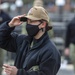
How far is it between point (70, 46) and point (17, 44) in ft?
23.2

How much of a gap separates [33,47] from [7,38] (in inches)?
19.7

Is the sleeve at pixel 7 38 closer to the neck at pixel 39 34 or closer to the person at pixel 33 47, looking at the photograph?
the person at pixel 33 47

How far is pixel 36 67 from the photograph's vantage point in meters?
4.53

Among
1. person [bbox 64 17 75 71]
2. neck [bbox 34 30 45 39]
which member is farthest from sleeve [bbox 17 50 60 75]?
person [bbox 64 17 75 71]

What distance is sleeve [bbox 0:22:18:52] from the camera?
16.3 feet

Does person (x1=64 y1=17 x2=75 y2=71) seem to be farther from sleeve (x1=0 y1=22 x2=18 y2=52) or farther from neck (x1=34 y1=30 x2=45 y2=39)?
neck (x1=34 y1=30 x2=45 y2=39)

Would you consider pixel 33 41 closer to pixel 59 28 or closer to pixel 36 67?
pixel 36 67

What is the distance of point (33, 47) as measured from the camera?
4.65m

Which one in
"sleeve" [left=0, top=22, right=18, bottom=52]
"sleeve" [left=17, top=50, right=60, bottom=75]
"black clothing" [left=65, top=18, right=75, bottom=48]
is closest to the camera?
"sleeve" [left=17, top=50, right=60, bottom=75]

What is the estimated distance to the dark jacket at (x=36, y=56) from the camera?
4.50 m

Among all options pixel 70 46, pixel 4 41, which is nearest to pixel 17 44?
pixel 4 41

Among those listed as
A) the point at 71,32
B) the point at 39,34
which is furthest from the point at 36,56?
the point at 71,32

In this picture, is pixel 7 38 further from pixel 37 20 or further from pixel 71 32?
pixel 71 32

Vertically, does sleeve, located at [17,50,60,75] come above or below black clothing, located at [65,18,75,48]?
above
